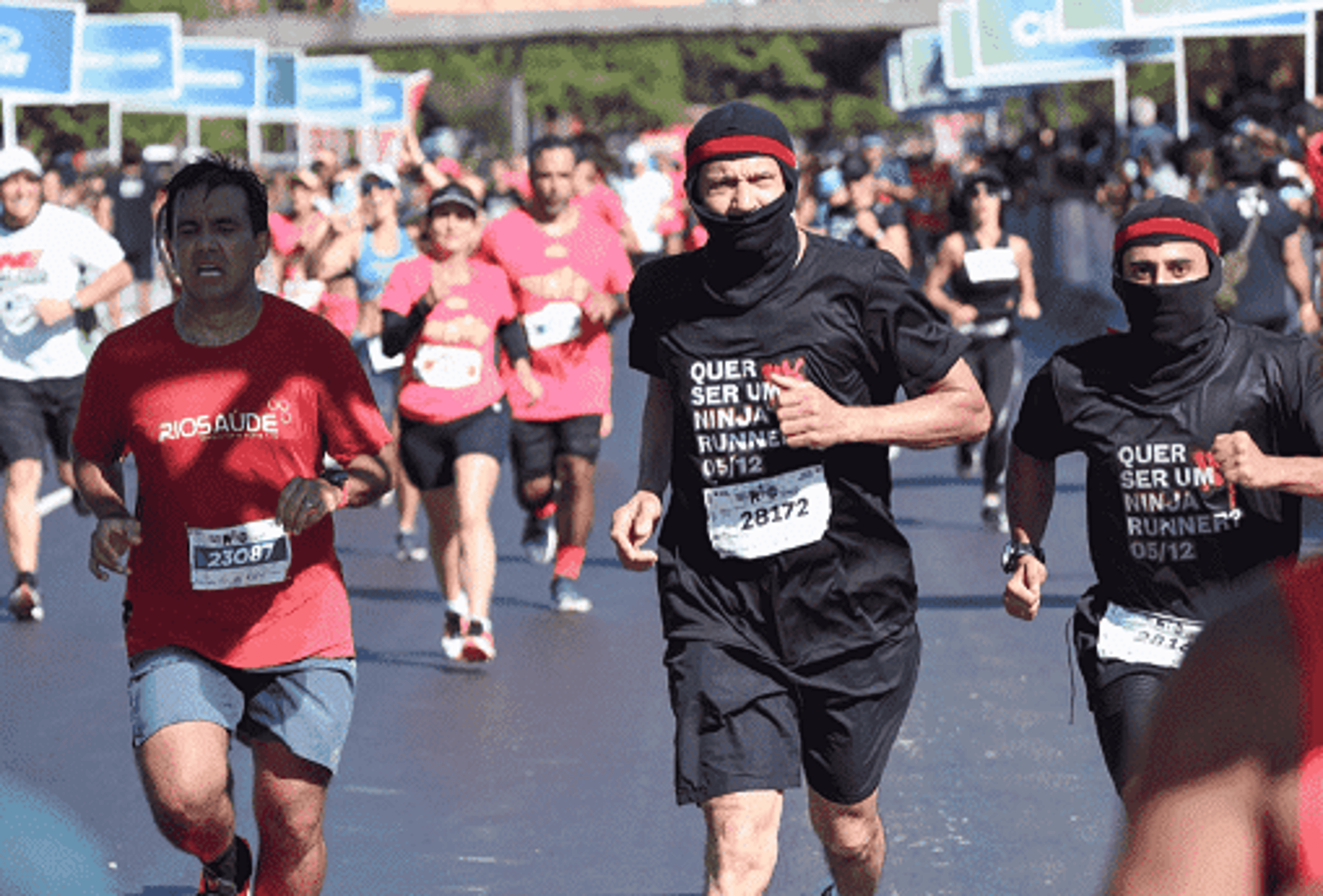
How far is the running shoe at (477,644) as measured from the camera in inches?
348

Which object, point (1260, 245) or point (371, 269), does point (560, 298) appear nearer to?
point (371, 269)

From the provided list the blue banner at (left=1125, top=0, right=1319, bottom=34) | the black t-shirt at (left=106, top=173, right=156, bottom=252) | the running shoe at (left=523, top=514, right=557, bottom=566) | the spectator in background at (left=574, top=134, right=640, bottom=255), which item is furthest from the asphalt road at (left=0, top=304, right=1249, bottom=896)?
the black t-shirt at (left=106, top=173, right=156, bottom=252)

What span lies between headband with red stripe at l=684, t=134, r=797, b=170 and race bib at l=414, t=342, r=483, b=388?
4.77 meters

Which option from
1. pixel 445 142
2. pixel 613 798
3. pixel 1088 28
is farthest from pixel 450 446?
pixel 445 142

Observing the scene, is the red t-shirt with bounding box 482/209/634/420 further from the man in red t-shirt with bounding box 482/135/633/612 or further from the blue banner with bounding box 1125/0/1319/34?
the blue banner with bounding box 1125/0/1319/34

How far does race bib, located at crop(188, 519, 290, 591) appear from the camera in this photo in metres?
4.83

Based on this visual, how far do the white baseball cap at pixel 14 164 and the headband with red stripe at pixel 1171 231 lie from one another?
6666 millimetres

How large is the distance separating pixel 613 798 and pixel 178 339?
2.58m

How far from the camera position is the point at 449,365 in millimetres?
9438

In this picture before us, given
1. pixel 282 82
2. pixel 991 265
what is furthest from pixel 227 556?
pixel 282 82

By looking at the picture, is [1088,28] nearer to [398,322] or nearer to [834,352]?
[398,322]

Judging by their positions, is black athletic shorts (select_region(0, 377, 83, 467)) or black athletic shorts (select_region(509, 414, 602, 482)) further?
black athletic shorts (select_region(0, 377, 83, 467))

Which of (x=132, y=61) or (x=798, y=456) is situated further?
(x=132, y=61)

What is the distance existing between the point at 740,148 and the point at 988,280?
8125 millimetres
